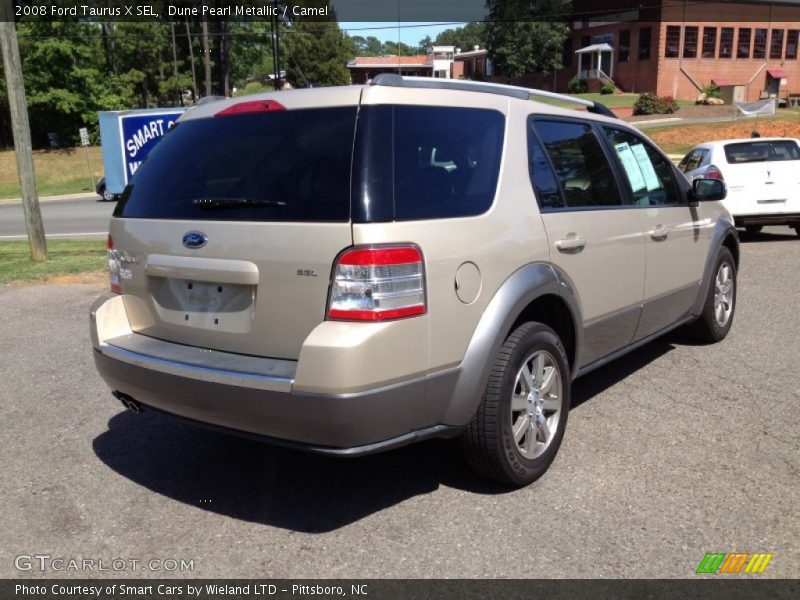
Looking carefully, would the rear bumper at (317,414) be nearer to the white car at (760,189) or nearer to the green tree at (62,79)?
the white car at (760,189)

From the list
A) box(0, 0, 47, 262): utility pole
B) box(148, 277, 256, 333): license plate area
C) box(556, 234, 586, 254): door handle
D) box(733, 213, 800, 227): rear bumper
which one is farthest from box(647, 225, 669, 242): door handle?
box(0, 0, 47, 262): utility pole

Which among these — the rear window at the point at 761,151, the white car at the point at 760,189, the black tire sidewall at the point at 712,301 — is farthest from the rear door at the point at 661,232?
the rear window at the point at 761,151

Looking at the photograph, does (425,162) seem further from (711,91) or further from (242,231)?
(711,91)

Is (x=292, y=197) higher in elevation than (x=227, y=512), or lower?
higher

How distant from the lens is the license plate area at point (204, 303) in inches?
125

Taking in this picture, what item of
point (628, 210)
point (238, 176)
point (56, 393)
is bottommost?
point (56, 393)

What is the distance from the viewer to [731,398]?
15.8 ft

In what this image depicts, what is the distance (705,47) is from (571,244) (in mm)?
56221

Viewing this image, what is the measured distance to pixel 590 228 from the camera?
409 centimetres

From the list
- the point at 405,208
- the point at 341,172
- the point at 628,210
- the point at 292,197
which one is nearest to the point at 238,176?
the point at 292,197

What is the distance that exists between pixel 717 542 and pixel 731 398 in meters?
1.94

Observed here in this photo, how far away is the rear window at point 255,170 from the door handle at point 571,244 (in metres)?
1.35
